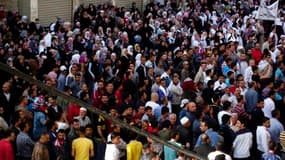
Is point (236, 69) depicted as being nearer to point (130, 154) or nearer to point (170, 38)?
point (170, 38)

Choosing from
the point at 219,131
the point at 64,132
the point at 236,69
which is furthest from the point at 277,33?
the point at 64,132

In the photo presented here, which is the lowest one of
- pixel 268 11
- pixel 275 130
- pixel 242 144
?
pixel 242 144

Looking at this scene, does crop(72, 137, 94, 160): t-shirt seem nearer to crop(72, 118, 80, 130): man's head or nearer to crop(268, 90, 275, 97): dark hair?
crop(72, 118, 80, 130): man's head

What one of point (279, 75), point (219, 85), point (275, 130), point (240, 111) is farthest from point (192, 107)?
point (279, 75)

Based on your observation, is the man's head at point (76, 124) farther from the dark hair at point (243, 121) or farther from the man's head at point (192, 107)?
Result: the dark hair at point (243, 121)

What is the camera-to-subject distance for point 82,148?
9.23 m

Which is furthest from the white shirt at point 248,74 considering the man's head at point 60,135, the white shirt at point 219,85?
the man's head at point 60,135

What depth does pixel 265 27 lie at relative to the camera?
69.0 ft

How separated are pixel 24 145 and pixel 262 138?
398 centimetres

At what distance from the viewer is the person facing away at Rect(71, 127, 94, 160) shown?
9250 mm

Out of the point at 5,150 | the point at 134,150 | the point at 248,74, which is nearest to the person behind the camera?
the point at 5,150

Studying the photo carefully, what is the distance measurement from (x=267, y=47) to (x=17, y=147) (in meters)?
10.7

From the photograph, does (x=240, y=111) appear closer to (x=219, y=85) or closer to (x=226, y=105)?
(x=226, y=105)

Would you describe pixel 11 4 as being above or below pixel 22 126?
above
